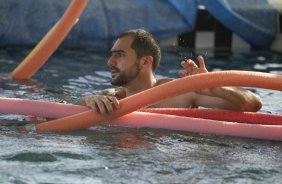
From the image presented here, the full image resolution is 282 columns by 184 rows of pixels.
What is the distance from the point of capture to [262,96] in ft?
17.5

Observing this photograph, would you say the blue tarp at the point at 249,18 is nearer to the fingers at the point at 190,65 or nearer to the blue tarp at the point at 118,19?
the blue tarp at the point at 118,19

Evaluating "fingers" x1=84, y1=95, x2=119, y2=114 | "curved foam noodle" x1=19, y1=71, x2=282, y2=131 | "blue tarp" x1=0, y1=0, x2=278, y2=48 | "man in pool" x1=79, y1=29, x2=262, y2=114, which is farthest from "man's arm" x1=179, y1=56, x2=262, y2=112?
"blue tarp" x1=0, y1=0, x2=278, y2=48

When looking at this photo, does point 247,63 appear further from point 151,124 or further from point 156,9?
point 151,124

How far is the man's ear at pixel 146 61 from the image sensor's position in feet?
13.9

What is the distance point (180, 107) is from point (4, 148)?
120 centimetres

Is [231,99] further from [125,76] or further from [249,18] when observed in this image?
[249,18]

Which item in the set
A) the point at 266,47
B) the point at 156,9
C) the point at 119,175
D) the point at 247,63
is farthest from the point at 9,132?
the point at 266,47

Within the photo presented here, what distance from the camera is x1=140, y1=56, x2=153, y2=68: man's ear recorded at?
13.9 feet

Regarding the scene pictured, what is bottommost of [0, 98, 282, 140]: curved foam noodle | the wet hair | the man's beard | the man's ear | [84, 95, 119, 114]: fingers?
[0, 98, 282, 140]: curved foam noodle

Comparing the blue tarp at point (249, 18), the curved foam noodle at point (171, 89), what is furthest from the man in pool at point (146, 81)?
the blue tarp at point (249, 18)

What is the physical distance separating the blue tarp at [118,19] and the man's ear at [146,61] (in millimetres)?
3099

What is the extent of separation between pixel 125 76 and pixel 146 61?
0.64ft

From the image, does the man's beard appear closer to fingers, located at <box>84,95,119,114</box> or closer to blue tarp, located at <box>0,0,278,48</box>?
fingers, located at <box>84,95,119,114</box>

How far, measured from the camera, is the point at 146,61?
4.27 metres
